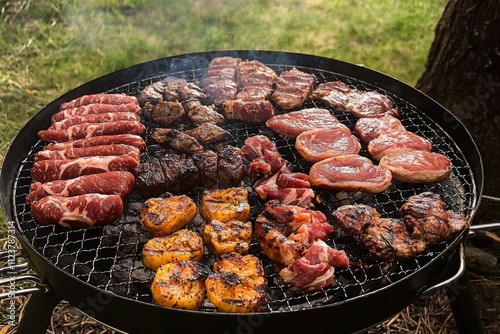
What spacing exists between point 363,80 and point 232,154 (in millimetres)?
1885

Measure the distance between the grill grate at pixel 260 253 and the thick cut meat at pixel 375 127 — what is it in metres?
0.37

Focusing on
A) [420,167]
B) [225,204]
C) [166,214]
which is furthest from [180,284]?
[420,167]

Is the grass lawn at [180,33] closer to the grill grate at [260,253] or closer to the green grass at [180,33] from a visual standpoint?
the green grass at [180,33]

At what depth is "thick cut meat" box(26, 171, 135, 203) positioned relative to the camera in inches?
135

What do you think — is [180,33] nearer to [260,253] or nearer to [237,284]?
[260,253]

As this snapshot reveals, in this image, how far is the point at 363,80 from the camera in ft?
15.8

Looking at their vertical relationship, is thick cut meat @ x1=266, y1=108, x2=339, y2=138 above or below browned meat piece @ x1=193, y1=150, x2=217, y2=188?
above

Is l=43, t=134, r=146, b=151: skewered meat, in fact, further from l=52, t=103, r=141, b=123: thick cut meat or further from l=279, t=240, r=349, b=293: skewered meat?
l=279, t=240, r=349, b=293: skewered meat

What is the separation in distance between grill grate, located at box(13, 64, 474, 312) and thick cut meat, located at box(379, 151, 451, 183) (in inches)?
3.9

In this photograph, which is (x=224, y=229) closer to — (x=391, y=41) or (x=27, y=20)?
(x=391, y=41)

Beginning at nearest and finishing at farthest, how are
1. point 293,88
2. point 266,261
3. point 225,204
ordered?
point 266,261, point 225,204, point 293,88

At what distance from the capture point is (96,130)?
4094 millimetres

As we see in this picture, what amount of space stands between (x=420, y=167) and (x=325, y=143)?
0.78 m

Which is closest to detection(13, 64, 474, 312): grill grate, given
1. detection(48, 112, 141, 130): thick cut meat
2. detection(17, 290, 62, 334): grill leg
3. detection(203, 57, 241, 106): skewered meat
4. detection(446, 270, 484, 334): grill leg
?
detection(48, 112, 141, 130): thick cut meat
